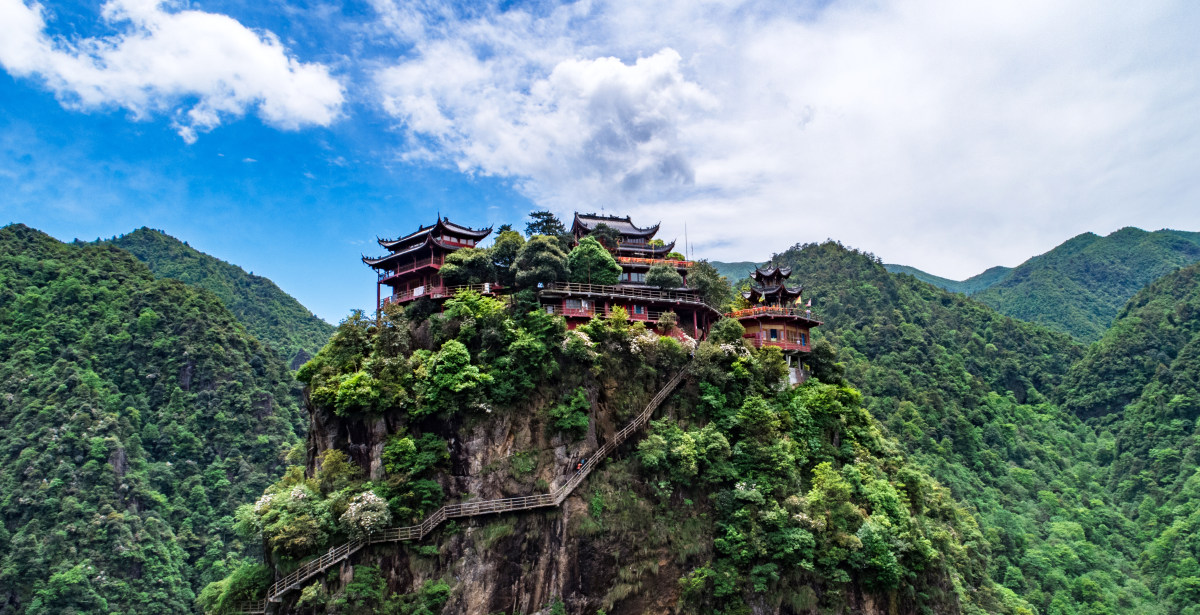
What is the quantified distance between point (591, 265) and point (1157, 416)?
280 feet

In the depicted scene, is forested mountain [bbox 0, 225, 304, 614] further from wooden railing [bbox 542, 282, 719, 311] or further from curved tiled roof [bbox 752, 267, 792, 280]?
curved tiled roof [bbox 752, 267, 792, 280]

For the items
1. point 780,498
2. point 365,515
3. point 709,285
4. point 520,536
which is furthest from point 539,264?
point 780,498

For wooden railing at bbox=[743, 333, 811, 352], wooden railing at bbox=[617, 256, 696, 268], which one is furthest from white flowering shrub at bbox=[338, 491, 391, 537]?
wooden railing at bbox=[743, 333, 811, 352]

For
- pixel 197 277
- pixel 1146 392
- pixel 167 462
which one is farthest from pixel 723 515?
pixel 197 277

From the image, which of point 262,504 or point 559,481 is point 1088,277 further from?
point 262,504

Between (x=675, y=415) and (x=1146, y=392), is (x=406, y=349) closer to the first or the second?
(x=675, y=415)

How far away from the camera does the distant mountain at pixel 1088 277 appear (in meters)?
146

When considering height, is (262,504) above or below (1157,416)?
above

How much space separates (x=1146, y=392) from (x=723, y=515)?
3449 inches

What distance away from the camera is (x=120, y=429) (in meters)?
76.3

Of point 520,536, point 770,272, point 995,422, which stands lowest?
point 520,536

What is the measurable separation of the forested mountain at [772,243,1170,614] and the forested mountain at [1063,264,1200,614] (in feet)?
7.34

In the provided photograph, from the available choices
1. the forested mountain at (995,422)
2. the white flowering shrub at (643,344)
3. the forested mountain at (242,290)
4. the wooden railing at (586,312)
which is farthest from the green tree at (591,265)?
the forested mountain at (242,290)

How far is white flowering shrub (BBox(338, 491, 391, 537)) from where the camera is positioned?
28766 mm
